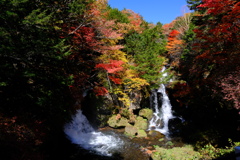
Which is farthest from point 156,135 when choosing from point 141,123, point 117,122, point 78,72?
point 78,72

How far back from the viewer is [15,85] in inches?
249

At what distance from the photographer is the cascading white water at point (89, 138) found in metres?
10.8

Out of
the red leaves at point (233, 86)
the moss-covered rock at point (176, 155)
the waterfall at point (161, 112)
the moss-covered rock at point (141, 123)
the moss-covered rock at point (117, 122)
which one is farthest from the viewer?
the waterfall at point (161, 112)

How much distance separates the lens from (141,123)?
1526cm

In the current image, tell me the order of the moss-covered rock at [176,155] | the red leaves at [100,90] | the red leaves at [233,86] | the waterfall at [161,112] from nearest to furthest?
the red leaves at [233,86] → the moss-covered rock at [176,155] → the red leaves at [100,90] → the waterfall at [161,112]

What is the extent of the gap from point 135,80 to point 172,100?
251 inches

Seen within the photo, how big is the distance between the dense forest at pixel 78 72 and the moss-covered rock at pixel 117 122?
2.46 ft

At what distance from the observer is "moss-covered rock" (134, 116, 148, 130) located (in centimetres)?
1488

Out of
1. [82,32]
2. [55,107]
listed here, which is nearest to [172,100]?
[82,32]

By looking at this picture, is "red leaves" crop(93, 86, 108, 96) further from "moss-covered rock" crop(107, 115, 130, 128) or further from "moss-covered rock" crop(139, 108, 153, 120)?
"moss-covered rock" crop(139, 108, 153, 120)

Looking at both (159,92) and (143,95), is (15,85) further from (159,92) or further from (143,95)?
(159,92)

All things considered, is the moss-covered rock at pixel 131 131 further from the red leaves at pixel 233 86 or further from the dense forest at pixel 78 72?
the red leaves at pixel 233 86

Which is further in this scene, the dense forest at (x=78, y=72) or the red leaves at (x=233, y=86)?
the red leaves at (x=233, y=86)

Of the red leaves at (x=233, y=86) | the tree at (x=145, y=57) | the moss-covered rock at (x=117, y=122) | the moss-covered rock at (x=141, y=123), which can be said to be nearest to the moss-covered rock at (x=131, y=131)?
the moss-covered rock at (x=117, y=122)
